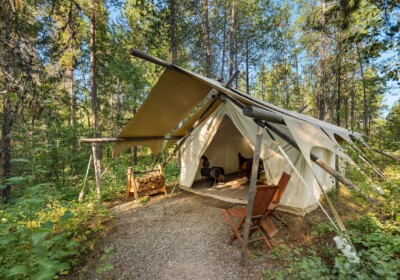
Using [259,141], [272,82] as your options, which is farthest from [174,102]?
[272,82]

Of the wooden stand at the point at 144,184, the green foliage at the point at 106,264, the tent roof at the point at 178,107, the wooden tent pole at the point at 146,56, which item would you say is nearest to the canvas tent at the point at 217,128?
the tent roof at the point at 178,107

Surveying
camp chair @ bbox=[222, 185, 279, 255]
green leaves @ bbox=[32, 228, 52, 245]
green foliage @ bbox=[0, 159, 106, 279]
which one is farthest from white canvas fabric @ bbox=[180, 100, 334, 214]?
green leaves @ bbox=[32, 228, 52, 245]

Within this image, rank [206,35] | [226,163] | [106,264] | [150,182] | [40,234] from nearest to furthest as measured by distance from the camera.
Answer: [40,234] → [106,264] → [150,182] → [226,163] → [206,35]

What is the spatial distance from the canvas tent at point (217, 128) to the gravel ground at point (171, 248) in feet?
4.78

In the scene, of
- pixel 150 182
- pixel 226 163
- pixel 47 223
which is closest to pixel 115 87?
pixel 226 163

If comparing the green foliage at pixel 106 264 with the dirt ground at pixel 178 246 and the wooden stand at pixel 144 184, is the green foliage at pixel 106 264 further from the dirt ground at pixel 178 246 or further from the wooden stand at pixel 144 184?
the wooden stand at pixel 144 184

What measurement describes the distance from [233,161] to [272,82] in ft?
45.0

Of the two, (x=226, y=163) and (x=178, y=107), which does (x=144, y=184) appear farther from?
(x=226, y=163)

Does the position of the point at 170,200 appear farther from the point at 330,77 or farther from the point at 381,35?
the point at 330,77

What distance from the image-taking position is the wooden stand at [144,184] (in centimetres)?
522

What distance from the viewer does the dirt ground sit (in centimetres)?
252

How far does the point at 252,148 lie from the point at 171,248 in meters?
3.28

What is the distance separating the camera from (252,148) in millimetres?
5348

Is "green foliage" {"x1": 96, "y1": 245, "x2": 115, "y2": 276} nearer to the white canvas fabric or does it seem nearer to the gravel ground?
the gravel ground
